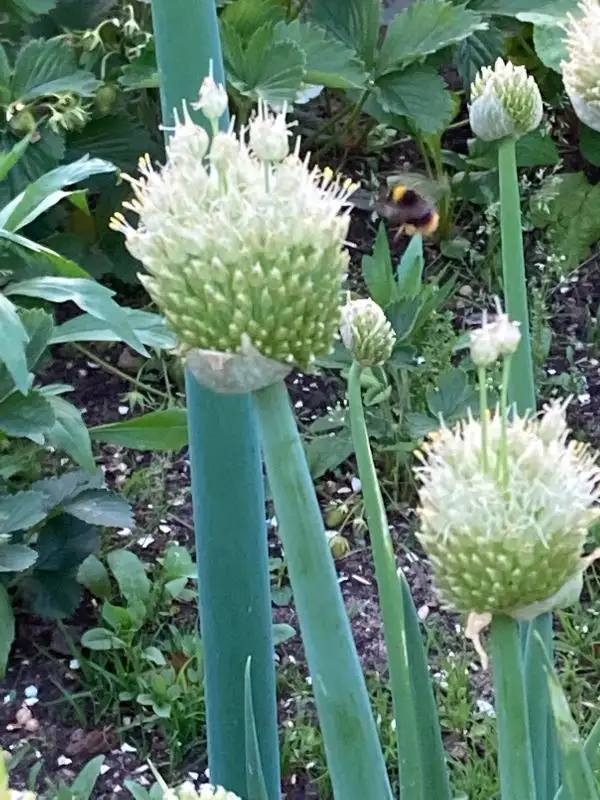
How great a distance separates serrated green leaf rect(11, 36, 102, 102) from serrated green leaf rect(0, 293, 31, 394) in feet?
2.68

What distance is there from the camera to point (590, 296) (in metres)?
2.48

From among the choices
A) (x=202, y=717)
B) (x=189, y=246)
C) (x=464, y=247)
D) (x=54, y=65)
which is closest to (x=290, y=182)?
(x=189, y=246)

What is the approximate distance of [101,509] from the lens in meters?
1.65

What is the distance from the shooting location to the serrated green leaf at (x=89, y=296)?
129cm

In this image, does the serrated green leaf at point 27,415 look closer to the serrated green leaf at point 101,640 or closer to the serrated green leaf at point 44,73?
the serrated green leaf at point 101,640

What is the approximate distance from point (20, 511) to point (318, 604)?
1.10m

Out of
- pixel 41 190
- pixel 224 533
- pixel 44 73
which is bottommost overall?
pixel 224 533

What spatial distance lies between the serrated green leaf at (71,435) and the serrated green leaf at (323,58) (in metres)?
0.79

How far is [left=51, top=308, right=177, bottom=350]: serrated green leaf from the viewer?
154 centimetres

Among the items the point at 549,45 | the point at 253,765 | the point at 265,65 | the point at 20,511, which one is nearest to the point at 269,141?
the point at 253,765

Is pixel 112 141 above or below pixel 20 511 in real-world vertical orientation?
above

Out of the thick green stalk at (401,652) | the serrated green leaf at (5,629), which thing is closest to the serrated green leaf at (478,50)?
the serrated green leaf at (5,629)

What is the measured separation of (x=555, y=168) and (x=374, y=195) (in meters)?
0.39

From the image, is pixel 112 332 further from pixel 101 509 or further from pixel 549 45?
pixel 549 45
